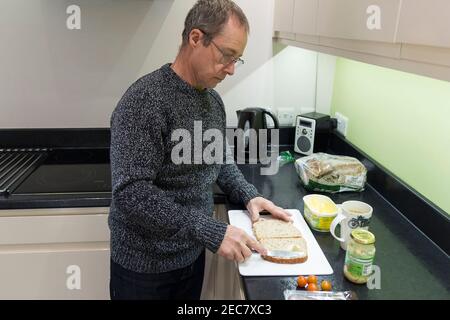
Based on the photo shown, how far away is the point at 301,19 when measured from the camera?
1.33 metres

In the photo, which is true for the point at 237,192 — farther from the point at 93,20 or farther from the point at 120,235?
the point at 93,20

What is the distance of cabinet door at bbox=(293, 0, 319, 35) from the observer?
1.22 metres

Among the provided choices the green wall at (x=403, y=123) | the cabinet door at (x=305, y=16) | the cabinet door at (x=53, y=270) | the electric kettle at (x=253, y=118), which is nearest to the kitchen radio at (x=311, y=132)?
the green wall at (x=403, y=123)

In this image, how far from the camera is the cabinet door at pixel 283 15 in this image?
147 centimetres

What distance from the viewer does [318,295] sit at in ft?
2.81

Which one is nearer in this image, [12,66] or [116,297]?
[116,297]

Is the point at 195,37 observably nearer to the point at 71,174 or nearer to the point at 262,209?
the point at 262,209

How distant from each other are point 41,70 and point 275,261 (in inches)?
54.1

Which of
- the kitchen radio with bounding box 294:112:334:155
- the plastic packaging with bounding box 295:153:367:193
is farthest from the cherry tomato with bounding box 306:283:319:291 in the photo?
the kitchen radio with bounding box 294:112:334:155

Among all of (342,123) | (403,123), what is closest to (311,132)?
(342,123)

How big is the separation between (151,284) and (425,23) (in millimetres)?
964

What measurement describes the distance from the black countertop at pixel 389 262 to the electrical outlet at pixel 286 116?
0.58 meters
